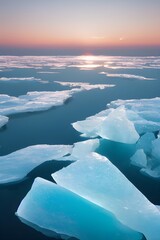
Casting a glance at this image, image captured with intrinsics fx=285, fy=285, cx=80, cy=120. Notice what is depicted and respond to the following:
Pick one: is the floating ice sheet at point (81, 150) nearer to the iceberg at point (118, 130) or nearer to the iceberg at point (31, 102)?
the iceberg at point (118, 130)

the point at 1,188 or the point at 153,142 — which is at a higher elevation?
the point at 153,142

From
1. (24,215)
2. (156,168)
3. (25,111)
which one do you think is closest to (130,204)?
(24,215)

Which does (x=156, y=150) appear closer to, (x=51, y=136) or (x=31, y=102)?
(x=51, y=136)

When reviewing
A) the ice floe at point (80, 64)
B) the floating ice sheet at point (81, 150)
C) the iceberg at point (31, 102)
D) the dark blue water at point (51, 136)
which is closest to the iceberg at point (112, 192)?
the dark blue water at point (51, 136)

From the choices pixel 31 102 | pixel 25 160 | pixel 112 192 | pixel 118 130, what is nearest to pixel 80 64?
pixel 31 102

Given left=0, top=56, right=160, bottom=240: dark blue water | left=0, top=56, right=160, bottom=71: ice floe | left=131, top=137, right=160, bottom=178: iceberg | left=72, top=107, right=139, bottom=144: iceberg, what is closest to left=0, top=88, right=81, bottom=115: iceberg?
left=0, top=56, right=160, bottom=240: dark blue water

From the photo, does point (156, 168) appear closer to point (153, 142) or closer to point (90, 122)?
point (153, 142)

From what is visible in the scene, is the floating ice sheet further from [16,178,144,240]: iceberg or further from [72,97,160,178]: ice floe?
[16,178,144,240]: iceberg
